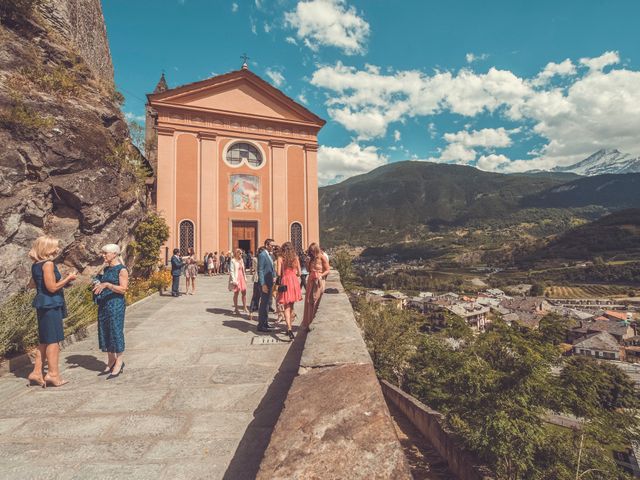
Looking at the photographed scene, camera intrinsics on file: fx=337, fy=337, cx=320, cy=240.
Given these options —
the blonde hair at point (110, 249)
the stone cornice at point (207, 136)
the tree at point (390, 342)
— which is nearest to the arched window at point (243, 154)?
the stone cornice at point (207, 136)

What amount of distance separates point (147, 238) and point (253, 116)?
1106cm

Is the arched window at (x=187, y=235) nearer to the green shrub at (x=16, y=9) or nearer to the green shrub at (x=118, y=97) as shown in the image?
the green shrub at (x=118, y=97)

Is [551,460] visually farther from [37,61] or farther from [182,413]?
[37,61]

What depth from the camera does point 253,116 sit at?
2180cm

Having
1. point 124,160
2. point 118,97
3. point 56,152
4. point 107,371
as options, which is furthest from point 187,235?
point 107,371

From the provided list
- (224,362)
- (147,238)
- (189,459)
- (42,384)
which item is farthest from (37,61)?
(189,459)

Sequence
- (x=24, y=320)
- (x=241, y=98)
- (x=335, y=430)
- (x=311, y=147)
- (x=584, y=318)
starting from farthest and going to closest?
(x=584, y=318) < (x=311, y=147) < (x=241, y=98) < (x=24, y=320) < (x=335, y=430)

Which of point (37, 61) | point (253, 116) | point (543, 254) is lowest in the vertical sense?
point (543, 254)

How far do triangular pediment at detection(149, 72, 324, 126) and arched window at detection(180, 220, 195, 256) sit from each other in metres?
7.24

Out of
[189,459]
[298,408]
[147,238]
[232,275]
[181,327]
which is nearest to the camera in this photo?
[298,408]

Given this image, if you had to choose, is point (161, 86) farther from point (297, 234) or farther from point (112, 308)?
point (112, 308)

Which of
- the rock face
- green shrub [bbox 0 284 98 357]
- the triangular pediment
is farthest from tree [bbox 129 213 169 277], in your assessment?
the triangular pediment

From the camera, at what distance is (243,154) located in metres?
21.7

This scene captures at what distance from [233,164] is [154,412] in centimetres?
1970
